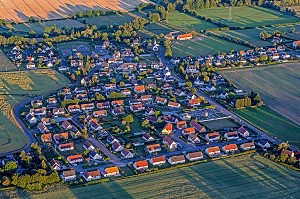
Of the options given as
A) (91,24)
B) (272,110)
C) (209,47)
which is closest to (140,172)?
(272,110)

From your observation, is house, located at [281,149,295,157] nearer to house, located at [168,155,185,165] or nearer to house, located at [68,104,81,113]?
house, located at [168,155,185,165]

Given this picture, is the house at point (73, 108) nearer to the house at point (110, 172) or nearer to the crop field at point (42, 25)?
the house at point (110, 172)

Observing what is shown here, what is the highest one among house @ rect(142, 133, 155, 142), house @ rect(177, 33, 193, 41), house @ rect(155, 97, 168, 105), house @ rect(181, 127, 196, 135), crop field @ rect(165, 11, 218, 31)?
crop field @ rect(165, 11, 218, 31)

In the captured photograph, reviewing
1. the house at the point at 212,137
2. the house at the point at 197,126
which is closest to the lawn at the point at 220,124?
the house at the point at 197,126

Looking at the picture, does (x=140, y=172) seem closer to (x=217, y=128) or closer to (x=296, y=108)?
(x=217, y=128)

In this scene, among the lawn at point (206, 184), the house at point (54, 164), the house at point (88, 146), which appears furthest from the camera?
the house at point (88, 146)

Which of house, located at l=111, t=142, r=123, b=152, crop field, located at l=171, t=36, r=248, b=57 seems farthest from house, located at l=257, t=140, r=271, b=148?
crop field, located at l=171, t=36, r=248, b=57
